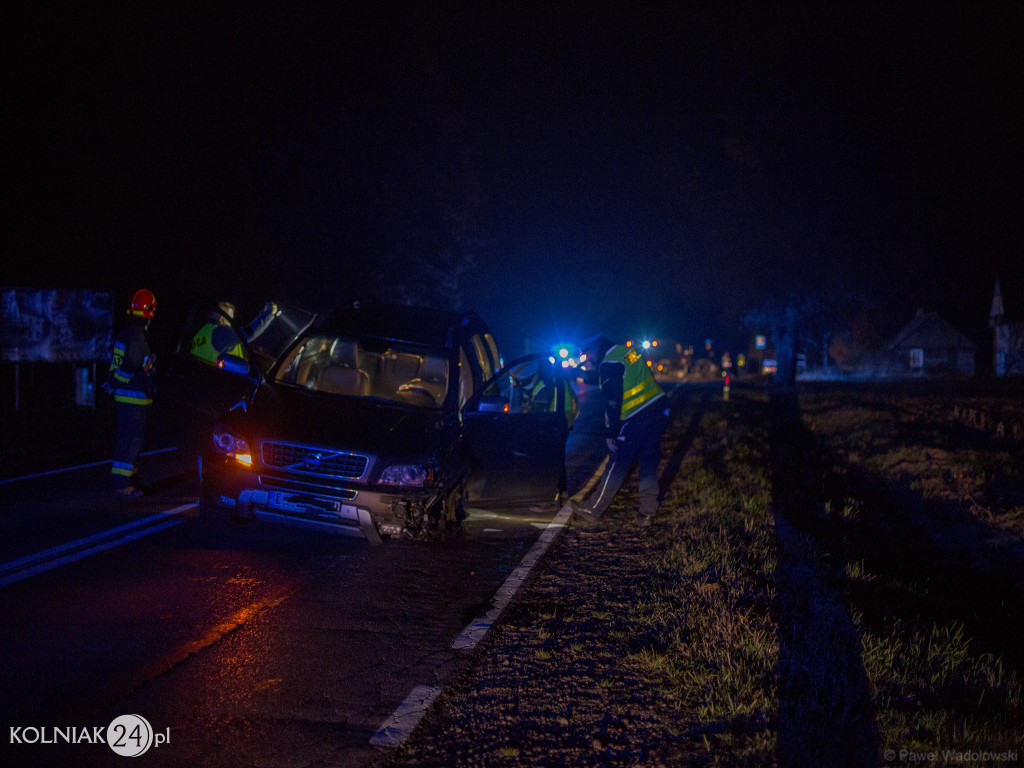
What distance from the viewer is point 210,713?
330 cm

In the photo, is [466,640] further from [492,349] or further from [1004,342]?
[1004,342]

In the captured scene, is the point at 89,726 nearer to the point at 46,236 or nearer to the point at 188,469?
the point at 188,469

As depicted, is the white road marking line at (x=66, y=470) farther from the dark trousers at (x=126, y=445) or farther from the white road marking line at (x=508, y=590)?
the white road marking line at (x=508, y=590)

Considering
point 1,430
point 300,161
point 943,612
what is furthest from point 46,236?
point 943,612

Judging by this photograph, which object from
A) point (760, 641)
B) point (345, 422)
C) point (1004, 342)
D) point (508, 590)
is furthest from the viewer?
point (1004, 342)

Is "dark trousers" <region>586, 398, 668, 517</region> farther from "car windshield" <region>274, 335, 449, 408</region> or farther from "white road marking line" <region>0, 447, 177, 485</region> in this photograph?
"white road marking line" <region>0, 447, 177, 485</region>

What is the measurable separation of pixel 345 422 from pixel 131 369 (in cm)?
294

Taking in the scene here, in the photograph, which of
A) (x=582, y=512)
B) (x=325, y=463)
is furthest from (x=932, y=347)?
(x=325, y=463)

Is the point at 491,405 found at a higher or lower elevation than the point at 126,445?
higher

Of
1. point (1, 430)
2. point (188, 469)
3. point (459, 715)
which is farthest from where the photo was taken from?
point (1, 430)

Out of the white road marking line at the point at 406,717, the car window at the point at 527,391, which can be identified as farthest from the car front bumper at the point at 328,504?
the car window at the point at 527,391

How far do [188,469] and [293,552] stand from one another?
3.83m

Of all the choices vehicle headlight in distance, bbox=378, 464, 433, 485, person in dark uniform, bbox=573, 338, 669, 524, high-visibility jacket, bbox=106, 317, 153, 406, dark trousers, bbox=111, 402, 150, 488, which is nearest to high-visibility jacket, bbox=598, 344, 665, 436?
person in dark uniform, bbox=573, 338, 669, 524

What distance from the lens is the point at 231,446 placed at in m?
5.76
